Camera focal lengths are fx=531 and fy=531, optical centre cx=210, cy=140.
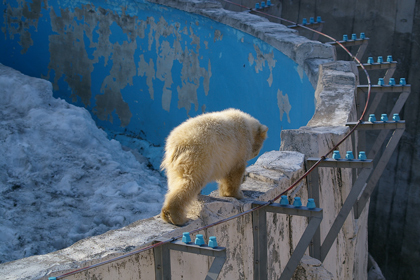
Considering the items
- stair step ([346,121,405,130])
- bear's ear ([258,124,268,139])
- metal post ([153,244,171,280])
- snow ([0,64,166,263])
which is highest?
bear's ear ([258,124,268,139])

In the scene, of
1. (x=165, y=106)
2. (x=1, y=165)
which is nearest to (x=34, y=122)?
(x=1, y=165)

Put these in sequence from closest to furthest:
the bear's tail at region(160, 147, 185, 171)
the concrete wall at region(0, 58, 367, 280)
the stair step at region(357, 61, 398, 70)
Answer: the concrete wall at region(0, 58, 367, 280) → the bear's tail at region(160, 147, 185, 171) → the stair step at region(357, 61, 398, 70)

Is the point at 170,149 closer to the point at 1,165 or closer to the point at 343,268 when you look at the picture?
the point at 343,268

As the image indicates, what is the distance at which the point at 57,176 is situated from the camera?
223 inches

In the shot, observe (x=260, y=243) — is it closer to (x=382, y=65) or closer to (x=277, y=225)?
(x=277, y=225)

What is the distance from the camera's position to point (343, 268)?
4723mm

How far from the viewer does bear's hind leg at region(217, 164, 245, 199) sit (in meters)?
3.10

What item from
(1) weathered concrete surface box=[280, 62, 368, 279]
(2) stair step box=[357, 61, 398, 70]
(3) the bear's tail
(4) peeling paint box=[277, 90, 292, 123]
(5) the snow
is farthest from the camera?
(4) peeling paint box=[277, 90, 292, 123]

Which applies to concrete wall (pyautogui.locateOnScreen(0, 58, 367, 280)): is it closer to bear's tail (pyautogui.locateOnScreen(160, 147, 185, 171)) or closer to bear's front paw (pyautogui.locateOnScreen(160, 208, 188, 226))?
bear's front paw (pyautogui.locateOnScreen(160, 208, 188, 226))

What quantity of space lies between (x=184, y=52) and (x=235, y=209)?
14.8ft

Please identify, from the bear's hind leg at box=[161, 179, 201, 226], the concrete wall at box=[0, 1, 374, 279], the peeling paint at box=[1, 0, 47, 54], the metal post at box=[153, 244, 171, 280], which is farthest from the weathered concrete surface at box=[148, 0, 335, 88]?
the metal post at box=[153, 244, 171, 280]

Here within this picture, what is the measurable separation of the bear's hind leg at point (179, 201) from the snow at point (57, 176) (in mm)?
2049

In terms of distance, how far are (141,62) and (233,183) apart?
188 inches

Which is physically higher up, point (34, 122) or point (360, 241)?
point (34, 122)
